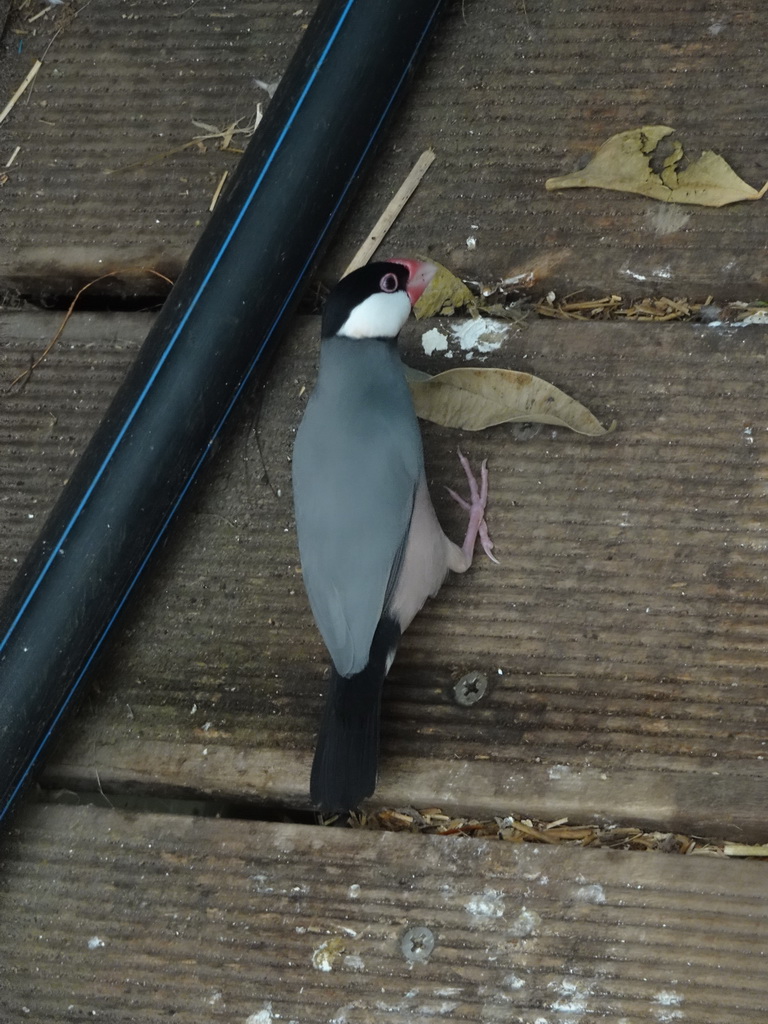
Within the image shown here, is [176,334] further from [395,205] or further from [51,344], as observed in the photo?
[395,205]

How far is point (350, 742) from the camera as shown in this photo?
1396 millimetres

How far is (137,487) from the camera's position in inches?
59.5

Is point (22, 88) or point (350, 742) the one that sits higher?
point (22, 88)

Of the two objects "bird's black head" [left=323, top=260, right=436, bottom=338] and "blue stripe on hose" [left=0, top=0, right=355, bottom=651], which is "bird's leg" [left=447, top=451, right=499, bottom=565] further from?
"blue stripe on hose" [left=0, top=0, right=355, bottom=651]

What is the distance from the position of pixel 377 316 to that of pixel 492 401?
0.21 m

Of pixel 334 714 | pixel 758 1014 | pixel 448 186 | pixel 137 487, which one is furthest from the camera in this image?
pixel 448 186

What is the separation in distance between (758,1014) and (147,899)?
0.85 metres

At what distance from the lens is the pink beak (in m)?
1.55

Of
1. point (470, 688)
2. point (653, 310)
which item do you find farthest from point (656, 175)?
point (470, 688)

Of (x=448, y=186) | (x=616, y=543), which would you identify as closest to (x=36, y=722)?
(x=616, y=543)

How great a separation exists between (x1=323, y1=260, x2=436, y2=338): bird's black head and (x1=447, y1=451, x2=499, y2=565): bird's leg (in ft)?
0.75

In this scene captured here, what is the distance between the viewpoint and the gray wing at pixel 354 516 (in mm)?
1390

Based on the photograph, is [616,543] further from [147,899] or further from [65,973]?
[65,973]

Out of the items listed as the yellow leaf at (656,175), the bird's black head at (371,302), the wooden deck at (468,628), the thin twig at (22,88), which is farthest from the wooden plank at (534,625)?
the thin twig at (22,88)
